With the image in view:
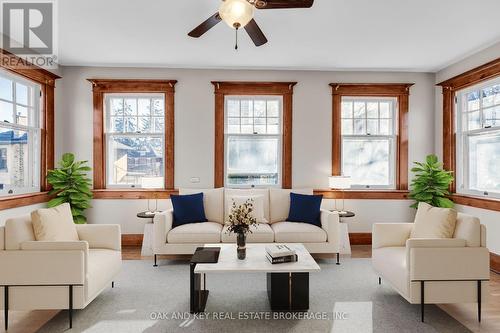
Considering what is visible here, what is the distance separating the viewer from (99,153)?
17.3 ft

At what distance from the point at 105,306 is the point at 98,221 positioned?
2.54 meters

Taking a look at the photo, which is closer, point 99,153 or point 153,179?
point 153,179

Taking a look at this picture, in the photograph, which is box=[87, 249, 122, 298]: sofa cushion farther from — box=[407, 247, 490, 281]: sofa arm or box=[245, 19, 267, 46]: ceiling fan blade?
box=[407, 247, 490, 281]: sofa arm

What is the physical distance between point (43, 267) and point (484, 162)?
5518 mm

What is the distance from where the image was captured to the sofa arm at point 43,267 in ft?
8.43

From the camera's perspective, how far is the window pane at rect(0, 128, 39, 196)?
13.5 ft

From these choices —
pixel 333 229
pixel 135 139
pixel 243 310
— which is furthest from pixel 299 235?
pixel 135 139

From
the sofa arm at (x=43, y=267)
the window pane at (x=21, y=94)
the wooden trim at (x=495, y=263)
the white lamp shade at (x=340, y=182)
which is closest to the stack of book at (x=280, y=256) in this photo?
the sofa arm at (x=43, y=267)

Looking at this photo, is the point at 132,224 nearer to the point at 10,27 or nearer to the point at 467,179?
the point at 10,27

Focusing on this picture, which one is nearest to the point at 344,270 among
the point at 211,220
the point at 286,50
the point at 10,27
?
the point at 211,220

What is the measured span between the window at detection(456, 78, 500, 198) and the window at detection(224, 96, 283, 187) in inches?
112

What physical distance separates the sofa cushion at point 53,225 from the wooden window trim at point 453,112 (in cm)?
510

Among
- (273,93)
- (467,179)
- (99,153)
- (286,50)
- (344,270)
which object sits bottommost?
(344,270)

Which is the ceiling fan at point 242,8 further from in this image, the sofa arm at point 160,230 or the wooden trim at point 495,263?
the wooden trim at point 495,263
